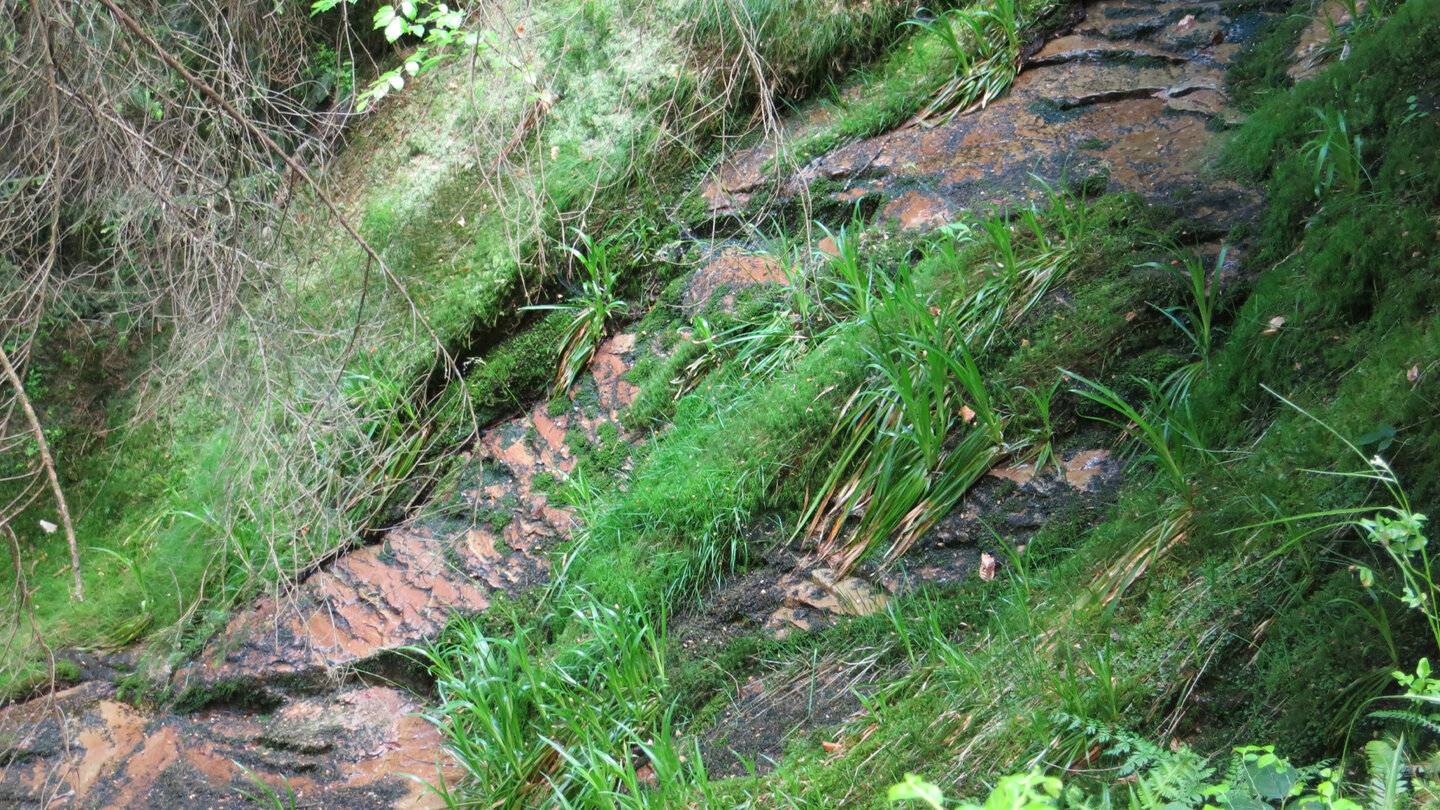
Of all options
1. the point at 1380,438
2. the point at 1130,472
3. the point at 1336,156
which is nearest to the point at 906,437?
the point at 1130,472

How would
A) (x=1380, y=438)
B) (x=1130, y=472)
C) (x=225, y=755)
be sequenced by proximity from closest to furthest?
(x=1380, y=438) → (x=1130, y=472) → (x=225, y=755)

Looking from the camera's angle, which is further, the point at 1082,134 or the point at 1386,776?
the point at 1082,134

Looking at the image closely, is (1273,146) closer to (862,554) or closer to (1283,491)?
(1283,491)

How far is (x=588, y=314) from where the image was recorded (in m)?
4.57

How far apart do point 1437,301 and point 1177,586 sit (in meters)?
0.91

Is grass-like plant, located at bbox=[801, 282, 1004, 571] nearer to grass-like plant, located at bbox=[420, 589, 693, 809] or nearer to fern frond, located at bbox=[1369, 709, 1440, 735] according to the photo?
grass-like plant, located at bbox=[420, 589, 693, 809]

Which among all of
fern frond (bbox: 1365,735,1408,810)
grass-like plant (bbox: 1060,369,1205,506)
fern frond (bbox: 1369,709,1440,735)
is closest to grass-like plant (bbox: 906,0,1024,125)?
grass-like plant (bbox: 1060,369,1205,506)

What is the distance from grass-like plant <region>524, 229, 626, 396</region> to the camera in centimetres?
455

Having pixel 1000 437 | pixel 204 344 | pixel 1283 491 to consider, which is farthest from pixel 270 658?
pixel 1283 491

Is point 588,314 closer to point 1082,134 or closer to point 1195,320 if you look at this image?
point 1082,134

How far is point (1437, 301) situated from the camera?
226cm

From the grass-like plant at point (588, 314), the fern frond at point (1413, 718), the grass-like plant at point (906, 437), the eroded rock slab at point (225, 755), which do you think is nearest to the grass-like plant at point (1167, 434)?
the grass-like plant at point (906, 437)

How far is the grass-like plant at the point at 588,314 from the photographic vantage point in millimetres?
4551

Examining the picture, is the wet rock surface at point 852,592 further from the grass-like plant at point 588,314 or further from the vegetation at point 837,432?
the grass-like plant at point 588,314
